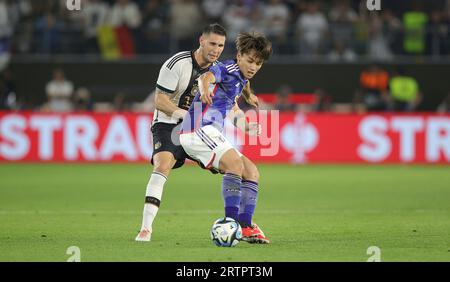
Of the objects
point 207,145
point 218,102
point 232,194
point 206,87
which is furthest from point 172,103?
point 232,194

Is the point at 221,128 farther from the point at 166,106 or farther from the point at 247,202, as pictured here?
the point at 247,202

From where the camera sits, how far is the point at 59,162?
71.1 feet

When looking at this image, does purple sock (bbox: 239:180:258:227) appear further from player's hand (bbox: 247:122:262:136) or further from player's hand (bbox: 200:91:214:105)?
player's hand (bbox: 200:91:214:105)

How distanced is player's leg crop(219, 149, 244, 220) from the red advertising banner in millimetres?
11893

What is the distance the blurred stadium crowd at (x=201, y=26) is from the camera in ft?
79.7

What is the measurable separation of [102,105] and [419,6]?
8.96 metres

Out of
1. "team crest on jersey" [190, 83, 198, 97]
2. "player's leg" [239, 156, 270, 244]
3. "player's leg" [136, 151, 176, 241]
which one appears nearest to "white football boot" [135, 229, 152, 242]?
"player's leg" [136, 151, 176, 241]

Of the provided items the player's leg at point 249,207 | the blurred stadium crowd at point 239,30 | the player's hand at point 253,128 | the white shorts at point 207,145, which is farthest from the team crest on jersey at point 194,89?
the blurred stadium crowd at point 239,30

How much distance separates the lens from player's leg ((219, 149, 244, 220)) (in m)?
9.25

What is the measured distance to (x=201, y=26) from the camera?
24609mm

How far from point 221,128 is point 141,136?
40.1 feet

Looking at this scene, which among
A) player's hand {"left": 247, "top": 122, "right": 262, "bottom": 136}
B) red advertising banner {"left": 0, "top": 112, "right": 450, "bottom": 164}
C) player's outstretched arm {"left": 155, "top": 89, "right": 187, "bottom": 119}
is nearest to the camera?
player's outstretched arm {"left": 155, "top": 89, "right": 187, "bottom": 119}

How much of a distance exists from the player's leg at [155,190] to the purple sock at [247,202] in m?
0.83

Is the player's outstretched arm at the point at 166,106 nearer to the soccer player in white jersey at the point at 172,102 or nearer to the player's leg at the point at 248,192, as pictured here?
the soccer player in white jersey at the point at 172,102
